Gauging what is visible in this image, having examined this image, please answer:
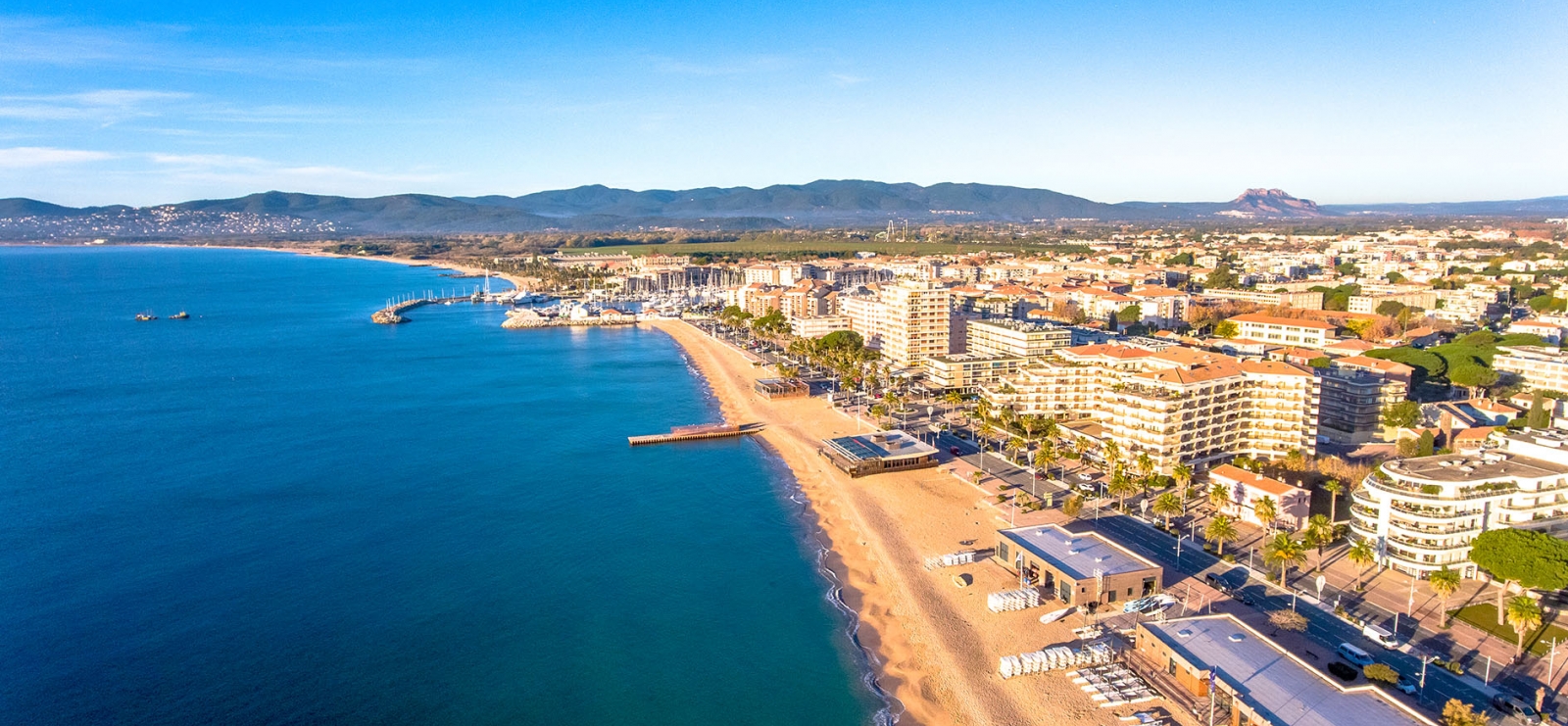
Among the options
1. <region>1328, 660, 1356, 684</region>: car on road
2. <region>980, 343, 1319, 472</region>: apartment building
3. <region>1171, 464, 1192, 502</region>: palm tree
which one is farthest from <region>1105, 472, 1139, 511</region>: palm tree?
<region>1328, 660, 1356, 684</region>: car on road

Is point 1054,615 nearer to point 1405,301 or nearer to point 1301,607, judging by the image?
point 1301,607

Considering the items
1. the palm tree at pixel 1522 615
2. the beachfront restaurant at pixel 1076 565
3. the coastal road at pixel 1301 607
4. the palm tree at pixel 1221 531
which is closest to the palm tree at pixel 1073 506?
the coastal road at pixel 1301 607

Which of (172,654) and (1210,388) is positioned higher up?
(1210,388)

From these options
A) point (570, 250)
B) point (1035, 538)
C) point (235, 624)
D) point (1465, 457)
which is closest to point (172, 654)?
point (235, 624)

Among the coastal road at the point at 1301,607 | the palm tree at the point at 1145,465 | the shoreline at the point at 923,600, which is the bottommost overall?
the shoreline at the point at 923,600

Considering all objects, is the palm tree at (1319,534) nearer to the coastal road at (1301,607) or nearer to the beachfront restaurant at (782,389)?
the coastal road at (1301,607)

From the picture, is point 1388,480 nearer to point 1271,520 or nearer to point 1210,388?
point 1271,520

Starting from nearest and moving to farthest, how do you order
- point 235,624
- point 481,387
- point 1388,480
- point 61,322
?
point 235,624
point 1388,480
point 481,387
point 61,322
